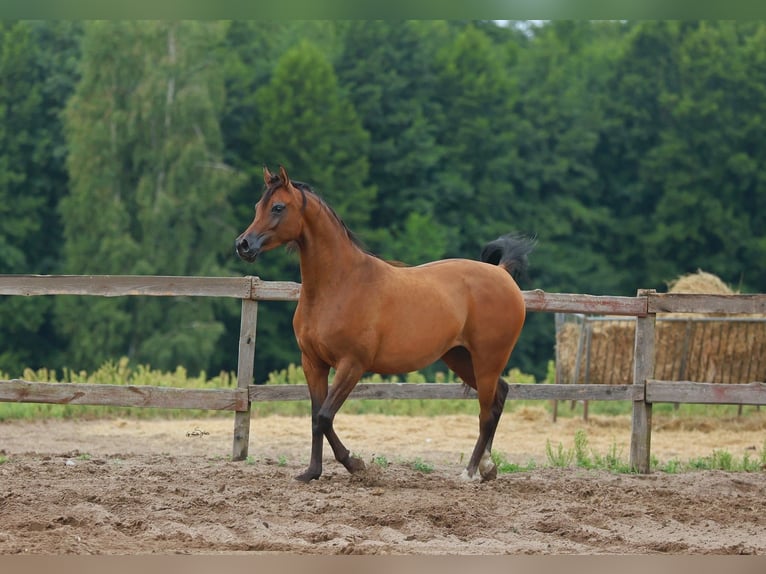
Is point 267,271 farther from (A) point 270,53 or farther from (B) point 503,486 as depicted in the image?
(B) point 503,486

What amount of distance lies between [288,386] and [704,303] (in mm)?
3338

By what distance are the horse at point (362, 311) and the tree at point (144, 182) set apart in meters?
24.3

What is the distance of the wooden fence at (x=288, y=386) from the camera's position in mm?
7953

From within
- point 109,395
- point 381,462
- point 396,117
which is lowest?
point 381,462

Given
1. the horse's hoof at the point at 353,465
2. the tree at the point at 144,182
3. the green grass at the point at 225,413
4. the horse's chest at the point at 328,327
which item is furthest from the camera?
the tree at the point at 144,182

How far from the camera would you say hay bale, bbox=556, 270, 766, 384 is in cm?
1365

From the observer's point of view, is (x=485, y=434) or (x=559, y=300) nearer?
(x=485, y=434)

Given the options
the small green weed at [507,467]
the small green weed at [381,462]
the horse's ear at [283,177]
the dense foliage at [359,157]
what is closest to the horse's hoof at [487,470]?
the small green weed at [507,467]

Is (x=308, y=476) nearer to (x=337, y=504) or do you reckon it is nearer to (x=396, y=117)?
(x=337, y=504)

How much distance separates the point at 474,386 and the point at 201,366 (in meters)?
24.2

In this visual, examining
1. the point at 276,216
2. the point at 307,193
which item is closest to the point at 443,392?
the point at 307,193

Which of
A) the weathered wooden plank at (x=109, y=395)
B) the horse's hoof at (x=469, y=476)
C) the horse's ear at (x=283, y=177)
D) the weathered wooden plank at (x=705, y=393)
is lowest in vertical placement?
the horse's hoof at (x=469, y=476)

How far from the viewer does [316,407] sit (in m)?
7.04

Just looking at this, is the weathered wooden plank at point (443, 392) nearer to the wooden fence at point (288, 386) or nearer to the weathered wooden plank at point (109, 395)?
the wooden fence at point (288, 386)
